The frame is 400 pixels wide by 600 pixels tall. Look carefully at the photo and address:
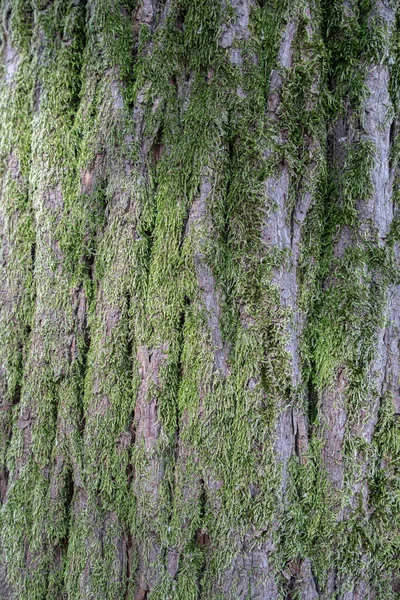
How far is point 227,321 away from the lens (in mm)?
1219

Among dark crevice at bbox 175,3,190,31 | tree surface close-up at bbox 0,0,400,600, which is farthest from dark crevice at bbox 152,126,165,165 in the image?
dark crevice at bbox 175,3,190,31

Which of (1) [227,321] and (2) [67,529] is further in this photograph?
(2) [67,529]

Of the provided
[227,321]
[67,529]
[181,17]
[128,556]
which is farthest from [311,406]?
[181,17]

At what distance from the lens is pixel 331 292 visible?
4.10 ft

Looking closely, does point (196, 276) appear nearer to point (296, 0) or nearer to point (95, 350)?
point (95, 350)

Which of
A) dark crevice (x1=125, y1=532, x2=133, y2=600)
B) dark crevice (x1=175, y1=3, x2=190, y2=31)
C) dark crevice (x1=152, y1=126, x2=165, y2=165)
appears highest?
dark crevice (x1=175, y1=3, x2=190, y2=31)

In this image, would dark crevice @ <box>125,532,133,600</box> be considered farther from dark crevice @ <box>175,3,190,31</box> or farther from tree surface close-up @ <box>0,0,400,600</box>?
dark crevice @ <box>175,3,190,31</box>

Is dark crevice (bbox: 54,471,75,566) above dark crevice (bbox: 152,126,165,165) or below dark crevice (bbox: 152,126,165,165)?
below

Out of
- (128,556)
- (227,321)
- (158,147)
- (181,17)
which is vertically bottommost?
(128,556)

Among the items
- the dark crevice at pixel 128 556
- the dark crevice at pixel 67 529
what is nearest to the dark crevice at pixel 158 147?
the dark crevice at pixel 67 529

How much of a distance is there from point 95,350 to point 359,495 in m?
0.85

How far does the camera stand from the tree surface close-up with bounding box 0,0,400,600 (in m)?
1.19

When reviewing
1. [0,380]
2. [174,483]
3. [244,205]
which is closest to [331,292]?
[244,205]

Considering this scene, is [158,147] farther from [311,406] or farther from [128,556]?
[128,556]
